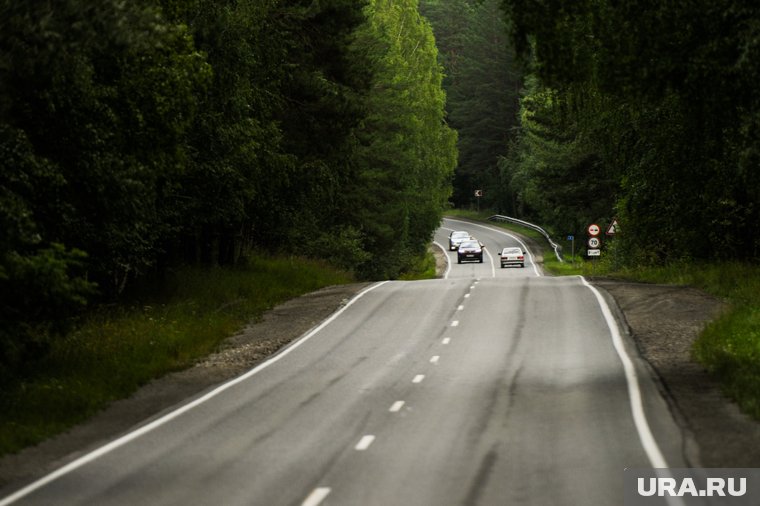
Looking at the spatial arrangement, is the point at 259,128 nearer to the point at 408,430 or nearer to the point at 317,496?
the point at 408,430

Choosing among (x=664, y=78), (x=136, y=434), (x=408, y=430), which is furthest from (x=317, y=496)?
(x=664, y=78)

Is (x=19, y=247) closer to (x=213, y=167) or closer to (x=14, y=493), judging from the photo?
(x=14, y=493)

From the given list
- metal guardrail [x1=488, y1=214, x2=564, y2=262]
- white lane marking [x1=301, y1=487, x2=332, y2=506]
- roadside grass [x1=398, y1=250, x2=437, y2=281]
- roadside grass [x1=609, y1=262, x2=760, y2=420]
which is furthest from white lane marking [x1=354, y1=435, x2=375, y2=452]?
metal guardrail [x1=488, y1=214, x2=564, y2=262]

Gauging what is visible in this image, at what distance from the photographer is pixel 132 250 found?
79.3 feet

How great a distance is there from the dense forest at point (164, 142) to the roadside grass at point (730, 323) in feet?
32.0

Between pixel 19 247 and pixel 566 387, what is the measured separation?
8.78 m

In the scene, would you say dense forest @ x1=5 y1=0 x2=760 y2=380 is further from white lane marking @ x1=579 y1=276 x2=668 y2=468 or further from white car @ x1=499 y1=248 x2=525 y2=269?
white car @ x1=499 y1=248 x2=525 y2=269

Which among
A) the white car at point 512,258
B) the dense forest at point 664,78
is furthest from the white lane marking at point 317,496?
the white car at point 512,258

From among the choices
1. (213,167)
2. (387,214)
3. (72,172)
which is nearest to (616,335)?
(213,167)

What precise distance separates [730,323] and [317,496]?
15.0m

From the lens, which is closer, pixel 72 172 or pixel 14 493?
pixel 14 493

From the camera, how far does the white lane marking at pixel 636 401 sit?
13.0m

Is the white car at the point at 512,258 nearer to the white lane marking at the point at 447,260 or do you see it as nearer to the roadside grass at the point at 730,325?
the white lane marking at the point at 447,260

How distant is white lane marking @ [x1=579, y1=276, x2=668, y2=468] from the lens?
13.0 m
